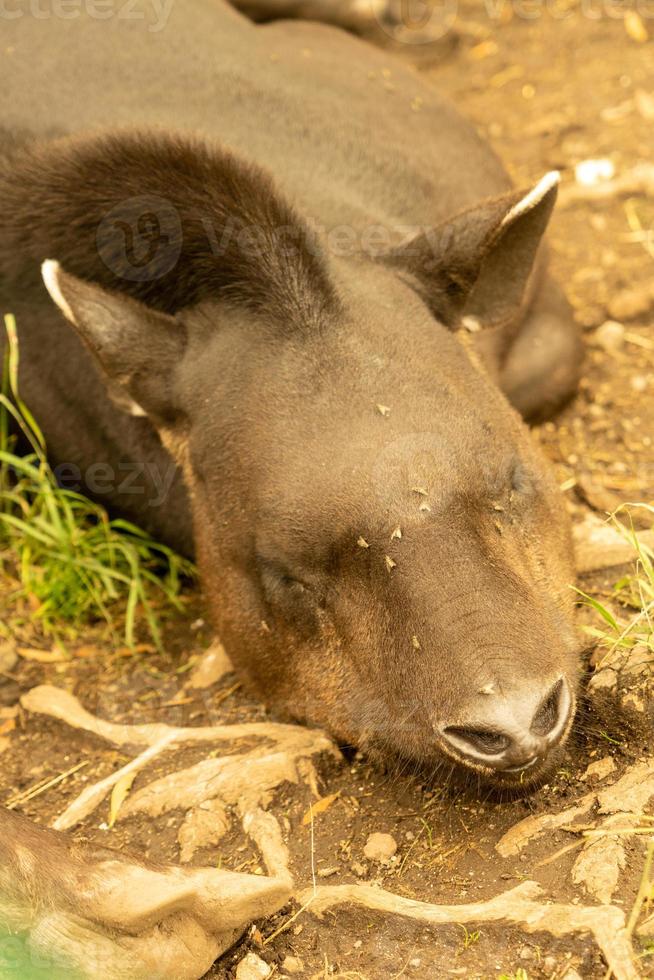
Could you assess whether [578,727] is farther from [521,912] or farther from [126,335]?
[126,335]

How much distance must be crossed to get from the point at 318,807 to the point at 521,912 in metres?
0.86

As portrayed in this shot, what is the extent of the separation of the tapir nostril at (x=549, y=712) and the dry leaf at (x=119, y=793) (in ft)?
5.21

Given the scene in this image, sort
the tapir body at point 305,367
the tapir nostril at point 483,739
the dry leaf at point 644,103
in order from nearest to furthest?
the tapir nostril at point 483,739, the tapir body at point 305,367, the dry leaf at point 644,103

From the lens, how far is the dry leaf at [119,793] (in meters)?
4.33

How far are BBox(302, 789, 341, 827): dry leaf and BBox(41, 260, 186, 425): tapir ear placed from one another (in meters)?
1.39

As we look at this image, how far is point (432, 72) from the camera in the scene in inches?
332

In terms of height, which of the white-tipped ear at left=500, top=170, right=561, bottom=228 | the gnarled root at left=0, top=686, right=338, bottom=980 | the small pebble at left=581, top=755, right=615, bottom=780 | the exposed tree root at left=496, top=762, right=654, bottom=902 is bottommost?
the small pebble at left=581, top=755, right=615, bottom=780

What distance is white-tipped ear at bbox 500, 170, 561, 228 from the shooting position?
445 cm

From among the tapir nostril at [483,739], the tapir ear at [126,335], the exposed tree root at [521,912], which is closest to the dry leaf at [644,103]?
the tapir ear at [126,335]

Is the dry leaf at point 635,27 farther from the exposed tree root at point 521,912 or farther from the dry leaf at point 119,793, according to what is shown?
the exposed tree root at point 521,912

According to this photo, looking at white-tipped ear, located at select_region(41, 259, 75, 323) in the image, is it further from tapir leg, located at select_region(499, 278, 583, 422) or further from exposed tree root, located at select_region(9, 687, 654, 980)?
tapir leg, located at select_region(499, 278, 583, 422)

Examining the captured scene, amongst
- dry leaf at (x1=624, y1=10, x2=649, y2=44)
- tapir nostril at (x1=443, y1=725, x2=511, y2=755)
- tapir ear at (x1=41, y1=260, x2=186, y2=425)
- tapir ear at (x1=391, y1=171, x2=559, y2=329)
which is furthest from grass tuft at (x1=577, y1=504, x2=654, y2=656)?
dry leaf at (x1=624, y1=10, x2=649, y2=44)

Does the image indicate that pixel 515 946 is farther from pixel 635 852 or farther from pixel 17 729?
pixel 17 729

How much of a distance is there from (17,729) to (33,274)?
5.61 feet
